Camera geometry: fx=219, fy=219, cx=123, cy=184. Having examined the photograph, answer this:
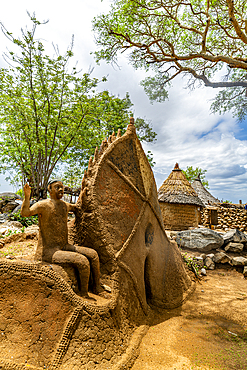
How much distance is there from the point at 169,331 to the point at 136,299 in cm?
73

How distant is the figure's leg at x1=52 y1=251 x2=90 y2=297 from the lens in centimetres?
289

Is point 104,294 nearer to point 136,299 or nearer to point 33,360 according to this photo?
point 136,299

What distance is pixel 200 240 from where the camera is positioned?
806 cm

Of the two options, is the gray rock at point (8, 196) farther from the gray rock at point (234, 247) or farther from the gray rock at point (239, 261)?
the gray rock at point (239, 261)

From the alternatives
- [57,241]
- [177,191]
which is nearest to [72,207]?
[57,241]

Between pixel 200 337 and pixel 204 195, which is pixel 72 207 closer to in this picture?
pixel 200 337

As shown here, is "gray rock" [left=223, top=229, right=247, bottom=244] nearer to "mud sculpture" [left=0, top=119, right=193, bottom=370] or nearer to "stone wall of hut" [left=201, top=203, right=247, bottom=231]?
"mud sculpture" [left=0, top=119, right=193, bottom=370]

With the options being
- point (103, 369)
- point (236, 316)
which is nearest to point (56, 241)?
point (103, 369)

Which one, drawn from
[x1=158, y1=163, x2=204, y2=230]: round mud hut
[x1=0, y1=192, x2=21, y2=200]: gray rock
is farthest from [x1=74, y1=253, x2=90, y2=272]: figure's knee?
[x1=0, y1=192, x2=21, y2=200]: gray rock

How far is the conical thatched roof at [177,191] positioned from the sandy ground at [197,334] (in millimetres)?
5366

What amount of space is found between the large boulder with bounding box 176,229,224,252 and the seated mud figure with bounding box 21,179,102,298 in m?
5.62

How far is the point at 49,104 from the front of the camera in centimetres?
1064

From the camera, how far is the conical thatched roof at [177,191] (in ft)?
34.5

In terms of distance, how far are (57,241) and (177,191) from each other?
8578mm
